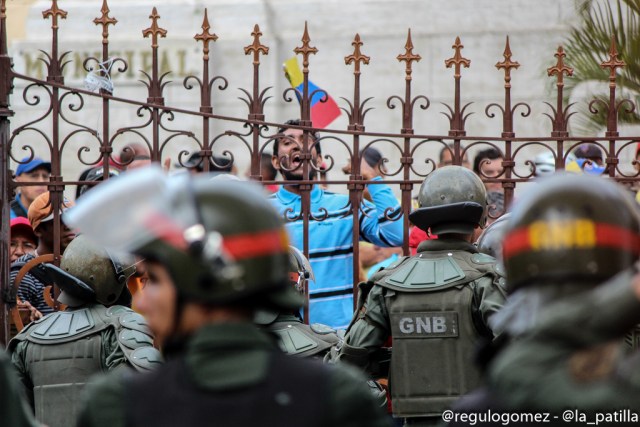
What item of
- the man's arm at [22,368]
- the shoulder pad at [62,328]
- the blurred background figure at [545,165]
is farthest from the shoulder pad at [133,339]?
the blurred background figure at [545,165]

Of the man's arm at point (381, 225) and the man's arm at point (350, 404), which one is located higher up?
the man's arm at point (381, 225)

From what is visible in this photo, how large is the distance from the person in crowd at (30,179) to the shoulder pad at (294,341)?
2.94m

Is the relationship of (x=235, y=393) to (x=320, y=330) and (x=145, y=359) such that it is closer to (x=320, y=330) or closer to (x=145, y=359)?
(x=145, y=359)

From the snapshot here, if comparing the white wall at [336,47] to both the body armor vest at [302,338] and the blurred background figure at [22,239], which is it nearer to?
the blurred background figure at [22,239]

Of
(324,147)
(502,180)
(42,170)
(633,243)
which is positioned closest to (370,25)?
(324,147)

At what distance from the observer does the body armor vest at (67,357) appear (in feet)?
18.0

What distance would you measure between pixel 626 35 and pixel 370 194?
10.9ft

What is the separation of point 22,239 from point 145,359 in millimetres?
2350

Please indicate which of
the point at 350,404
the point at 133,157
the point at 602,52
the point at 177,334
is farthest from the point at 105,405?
the point at 602,52

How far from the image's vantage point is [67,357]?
18.1 ft

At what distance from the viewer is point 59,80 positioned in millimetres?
6676

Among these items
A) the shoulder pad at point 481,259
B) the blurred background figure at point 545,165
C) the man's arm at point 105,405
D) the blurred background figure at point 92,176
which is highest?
the blurred background figure at point 545,165

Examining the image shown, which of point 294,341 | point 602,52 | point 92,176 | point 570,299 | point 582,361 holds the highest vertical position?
point 602,52

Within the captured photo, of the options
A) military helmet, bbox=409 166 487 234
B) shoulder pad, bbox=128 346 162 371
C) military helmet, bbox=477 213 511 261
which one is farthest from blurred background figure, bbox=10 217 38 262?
military helmet, bbox=477 213 511 261
